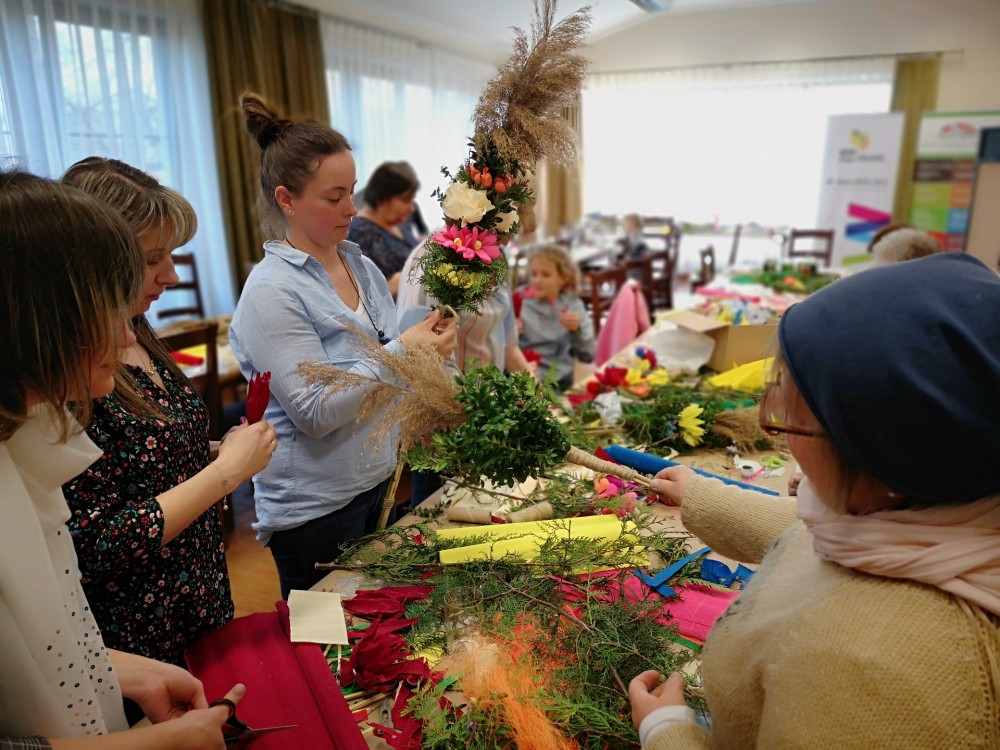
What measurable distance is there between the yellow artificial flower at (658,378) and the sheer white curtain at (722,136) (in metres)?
6.17

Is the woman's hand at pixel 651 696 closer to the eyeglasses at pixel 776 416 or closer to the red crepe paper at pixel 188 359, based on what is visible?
the eyeglasses at pixel 776 416

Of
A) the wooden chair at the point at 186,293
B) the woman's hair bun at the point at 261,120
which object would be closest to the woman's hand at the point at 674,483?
the woman's hair bun at the point at 261,120

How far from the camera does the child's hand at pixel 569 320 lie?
3400 mm

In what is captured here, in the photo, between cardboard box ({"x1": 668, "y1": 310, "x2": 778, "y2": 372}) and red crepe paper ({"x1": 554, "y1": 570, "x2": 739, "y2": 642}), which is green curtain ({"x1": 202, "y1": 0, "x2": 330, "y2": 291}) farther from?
red crepe paper ({"x1": 554, "y1": 570, "x2": 739, "y2": 642})

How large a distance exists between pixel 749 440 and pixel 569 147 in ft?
3.41

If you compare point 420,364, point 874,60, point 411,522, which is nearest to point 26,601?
point 420,364

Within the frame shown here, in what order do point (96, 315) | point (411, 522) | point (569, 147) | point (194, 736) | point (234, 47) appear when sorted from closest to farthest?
point (96, 315)
point (194, 736)
point (569, 147)
point (411, 522)
point (234, 47)

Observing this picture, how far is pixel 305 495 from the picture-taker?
1564 mm

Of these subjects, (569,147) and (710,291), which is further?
(710,291)

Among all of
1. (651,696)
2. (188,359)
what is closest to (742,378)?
(651,696)

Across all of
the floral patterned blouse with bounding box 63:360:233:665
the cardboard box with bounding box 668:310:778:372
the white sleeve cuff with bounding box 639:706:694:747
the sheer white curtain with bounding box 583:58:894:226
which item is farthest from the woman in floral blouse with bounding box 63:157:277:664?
the sheer white curtain with bounding box 583:58:894:226

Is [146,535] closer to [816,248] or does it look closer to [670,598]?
[670,598]

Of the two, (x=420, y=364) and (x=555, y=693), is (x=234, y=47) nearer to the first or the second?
(x=420, y=364)

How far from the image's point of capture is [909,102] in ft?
25.4
